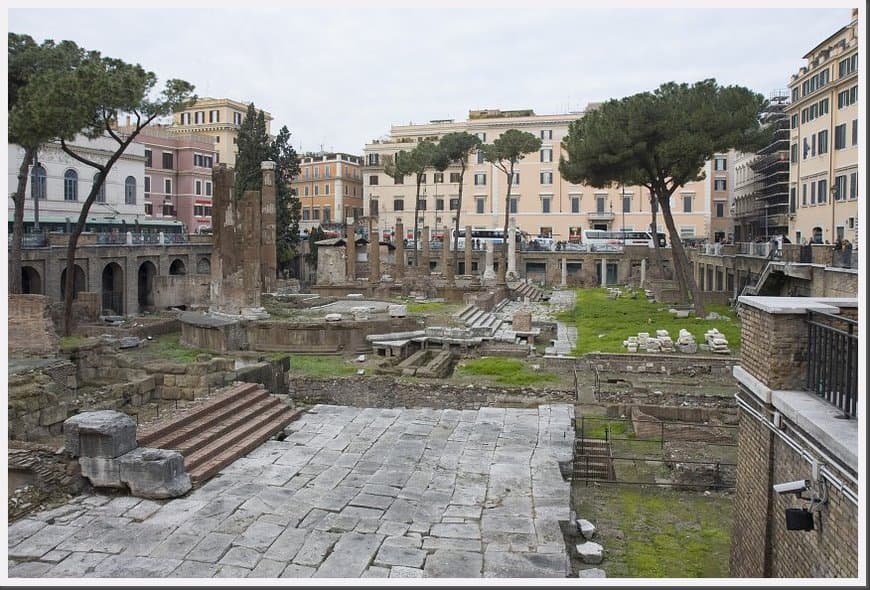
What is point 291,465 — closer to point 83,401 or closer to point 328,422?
point 328,422

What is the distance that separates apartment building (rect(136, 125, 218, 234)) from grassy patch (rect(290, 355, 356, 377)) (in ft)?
113

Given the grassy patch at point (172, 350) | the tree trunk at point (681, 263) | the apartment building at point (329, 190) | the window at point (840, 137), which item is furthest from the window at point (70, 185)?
the window at point (840, 137)

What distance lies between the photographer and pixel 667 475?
531 inches

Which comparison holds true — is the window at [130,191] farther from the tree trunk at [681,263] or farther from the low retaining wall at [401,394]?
the tree trunk at [681,263]

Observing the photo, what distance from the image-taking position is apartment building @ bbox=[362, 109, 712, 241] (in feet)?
216

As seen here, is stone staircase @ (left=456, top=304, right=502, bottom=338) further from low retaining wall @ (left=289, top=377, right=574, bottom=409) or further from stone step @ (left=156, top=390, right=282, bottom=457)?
stone step @ (left=156, top=390, right=282, bottom=457)

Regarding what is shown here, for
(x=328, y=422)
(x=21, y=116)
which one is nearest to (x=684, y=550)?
(x=328, y=422)

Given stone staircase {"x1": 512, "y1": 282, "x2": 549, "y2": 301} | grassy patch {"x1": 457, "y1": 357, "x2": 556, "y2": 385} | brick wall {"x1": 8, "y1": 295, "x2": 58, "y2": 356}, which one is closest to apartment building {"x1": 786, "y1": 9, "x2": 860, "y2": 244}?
stone staircase {"x1": 512, "y1": 282, "x2": 549, "y2": 301}

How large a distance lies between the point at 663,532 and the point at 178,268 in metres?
38.8

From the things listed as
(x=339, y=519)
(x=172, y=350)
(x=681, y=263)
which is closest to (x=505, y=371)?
(x=172, y=350)

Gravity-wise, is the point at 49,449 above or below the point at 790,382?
below

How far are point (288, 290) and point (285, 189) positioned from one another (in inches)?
581

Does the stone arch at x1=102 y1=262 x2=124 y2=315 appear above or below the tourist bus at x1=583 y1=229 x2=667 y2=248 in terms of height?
below

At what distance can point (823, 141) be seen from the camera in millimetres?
36875
